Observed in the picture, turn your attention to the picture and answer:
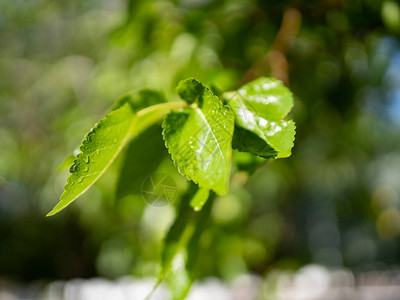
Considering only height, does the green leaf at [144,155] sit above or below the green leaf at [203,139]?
below

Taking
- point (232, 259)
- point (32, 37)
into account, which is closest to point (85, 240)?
point (32, 37)

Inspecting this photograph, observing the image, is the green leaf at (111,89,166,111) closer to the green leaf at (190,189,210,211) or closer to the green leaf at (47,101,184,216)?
the green leaf at (47,101,184,216)

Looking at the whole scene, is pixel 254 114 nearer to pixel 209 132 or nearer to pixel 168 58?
pixel 209 132

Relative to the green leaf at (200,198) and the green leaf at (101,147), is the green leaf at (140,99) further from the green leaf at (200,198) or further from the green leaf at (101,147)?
the green leaf at (200,198)

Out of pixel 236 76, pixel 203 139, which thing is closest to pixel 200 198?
pixel 203 139

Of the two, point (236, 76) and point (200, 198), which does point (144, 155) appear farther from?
point (236, 76)

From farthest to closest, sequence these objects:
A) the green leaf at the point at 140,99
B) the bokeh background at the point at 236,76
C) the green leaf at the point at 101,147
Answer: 1. the bokeh background at the point at 236,76
2. the green leaf at the point at 140,99
3. the green leaf at the point at 101,147

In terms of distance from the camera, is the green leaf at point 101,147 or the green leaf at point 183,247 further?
the green leaf at point 183,247

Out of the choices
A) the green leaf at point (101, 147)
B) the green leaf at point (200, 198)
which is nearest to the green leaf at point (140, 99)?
the green leaf at point (101, 147)
